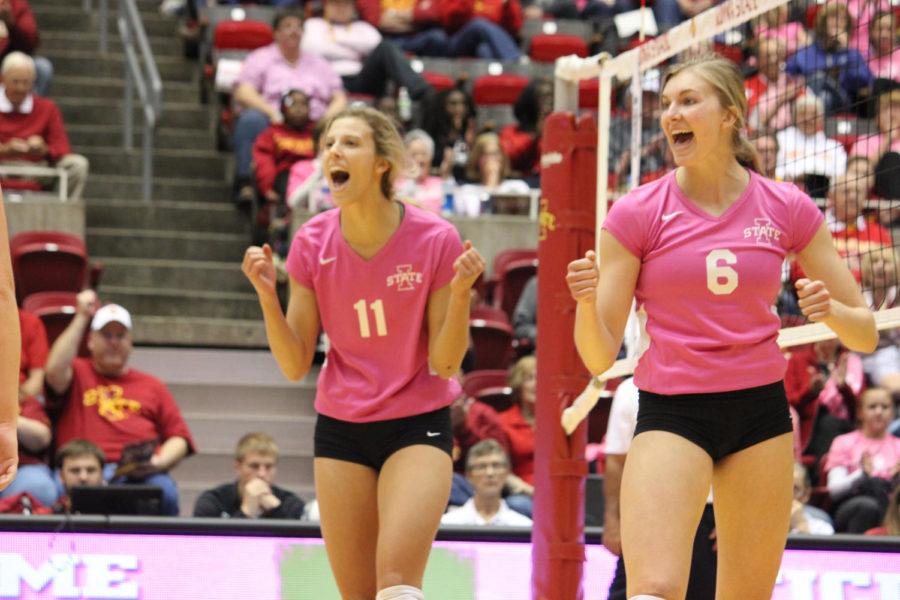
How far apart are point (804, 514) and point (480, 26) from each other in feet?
23.0

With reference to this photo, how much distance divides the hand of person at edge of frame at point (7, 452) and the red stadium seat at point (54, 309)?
6329 mm

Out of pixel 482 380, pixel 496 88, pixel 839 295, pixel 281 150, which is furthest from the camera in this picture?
pixel 496 88

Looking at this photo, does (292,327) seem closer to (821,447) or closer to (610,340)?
(610,340)

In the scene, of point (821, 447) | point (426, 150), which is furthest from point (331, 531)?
point (426, 150)

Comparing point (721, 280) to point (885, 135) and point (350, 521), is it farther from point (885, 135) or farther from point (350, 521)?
point (885, 135)

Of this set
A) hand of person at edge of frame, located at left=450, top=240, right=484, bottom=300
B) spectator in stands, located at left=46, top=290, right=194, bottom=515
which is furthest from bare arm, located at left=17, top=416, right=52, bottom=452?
hand of person at edge of frame, located at left=450, top=240, right=484, bottom=300

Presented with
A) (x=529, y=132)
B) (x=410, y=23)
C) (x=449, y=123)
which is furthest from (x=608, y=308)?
(x=410, y=23)

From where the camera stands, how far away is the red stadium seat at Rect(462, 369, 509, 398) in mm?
9758

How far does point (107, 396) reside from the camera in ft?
28.8

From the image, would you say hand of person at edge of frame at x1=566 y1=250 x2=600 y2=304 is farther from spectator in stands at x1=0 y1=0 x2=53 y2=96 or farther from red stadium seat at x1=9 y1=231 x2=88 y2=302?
spectator in stands at x1=0 y1=0 x2=53 y2=96

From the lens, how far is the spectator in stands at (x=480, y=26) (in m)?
14.1

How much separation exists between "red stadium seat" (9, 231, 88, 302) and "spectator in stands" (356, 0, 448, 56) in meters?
4.57

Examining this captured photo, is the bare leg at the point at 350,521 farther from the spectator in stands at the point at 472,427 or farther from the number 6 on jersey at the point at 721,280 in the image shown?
the spectator in stands at the point at 472,427

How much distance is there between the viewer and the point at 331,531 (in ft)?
16.5
